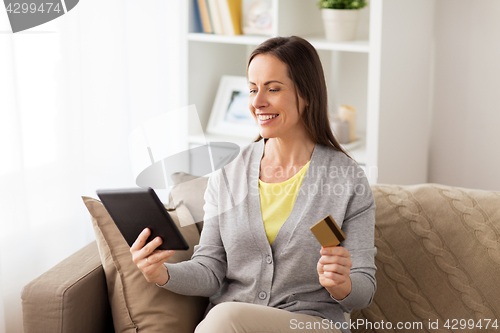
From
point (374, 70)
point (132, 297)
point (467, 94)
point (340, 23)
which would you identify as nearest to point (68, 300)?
point (132, 297)

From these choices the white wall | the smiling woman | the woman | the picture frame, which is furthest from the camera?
the picture frame

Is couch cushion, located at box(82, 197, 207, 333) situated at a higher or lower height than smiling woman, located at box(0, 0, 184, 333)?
lower

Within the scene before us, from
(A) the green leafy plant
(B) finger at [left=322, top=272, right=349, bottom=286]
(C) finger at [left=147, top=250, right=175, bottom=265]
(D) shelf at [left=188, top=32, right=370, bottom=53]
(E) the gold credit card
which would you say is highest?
(A) the green leafy plant

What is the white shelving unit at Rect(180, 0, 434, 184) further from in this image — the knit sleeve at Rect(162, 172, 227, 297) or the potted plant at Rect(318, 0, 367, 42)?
the knit sleeve at Rect(162, 172, 227, 297)

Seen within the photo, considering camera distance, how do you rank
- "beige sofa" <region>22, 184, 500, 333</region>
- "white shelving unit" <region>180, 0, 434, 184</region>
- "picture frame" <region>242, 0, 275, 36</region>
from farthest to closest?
"picture frame" <region>242, 0, 275, 36</region>
"white shelving unit" <region>180, 0, 434, 184</region>
"beige sofa" <region>22, 184, 500, 333</region>

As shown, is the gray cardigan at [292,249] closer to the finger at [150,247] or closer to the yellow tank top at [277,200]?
the yellow tank top at [277,200]

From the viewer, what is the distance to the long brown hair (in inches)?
53.4

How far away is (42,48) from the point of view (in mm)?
1782

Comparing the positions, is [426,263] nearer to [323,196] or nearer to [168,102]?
[323,196]

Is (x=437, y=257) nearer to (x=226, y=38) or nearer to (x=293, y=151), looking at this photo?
(x=293, y=151)

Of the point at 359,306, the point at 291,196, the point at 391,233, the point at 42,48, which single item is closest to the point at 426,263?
the point at 391,233

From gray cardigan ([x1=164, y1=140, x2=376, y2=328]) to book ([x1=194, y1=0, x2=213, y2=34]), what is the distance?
4.27ft

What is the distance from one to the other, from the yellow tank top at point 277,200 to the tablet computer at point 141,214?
292 millimetres

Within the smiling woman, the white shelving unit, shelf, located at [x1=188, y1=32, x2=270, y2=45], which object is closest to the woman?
the white shelving unit
